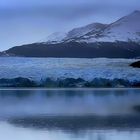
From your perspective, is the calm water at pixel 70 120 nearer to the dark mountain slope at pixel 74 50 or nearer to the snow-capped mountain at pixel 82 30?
the dark mountain slope at pixel 74 50

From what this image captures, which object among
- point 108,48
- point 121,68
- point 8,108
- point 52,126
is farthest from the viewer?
point 108,48

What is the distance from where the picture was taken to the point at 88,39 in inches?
759

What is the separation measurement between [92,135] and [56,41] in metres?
11.3

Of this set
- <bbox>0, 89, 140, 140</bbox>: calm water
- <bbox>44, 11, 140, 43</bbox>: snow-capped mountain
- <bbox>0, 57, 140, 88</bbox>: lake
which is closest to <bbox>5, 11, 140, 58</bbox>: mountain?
<bbox>44, 11, 140, 43</bbox>: snow-capped mountain

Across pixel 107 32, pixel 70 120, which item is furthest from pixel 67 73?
pixel 70 120

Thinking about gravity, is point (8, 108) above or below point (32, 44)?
→ below

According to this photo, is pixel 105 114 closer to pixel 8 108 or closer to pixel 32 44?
pixel 8 108

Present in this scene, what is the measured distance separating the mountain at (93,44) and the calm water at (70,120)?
19.6 ft

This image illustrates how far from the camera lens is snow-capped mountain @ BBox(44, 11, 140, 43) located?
1730cm

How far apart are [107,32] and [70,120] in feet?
41.0

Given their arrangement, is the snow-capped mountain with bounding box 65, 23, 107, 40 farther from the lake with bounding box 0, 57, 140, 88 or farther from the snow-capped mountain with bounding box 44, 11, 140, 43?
the lake with bounding box 0, 57, 140, 88

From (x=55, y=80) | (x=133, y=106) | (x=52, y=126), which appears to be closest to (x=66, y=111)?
(x=133, y=106)

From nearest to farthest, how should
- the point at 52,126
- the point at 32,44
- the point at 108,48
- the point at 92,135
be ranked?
the point at 92,135 → the point at 52,126 → the point at 32,44 → the point at 108,48

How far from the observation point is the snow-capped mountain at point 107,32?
56.7 ft
